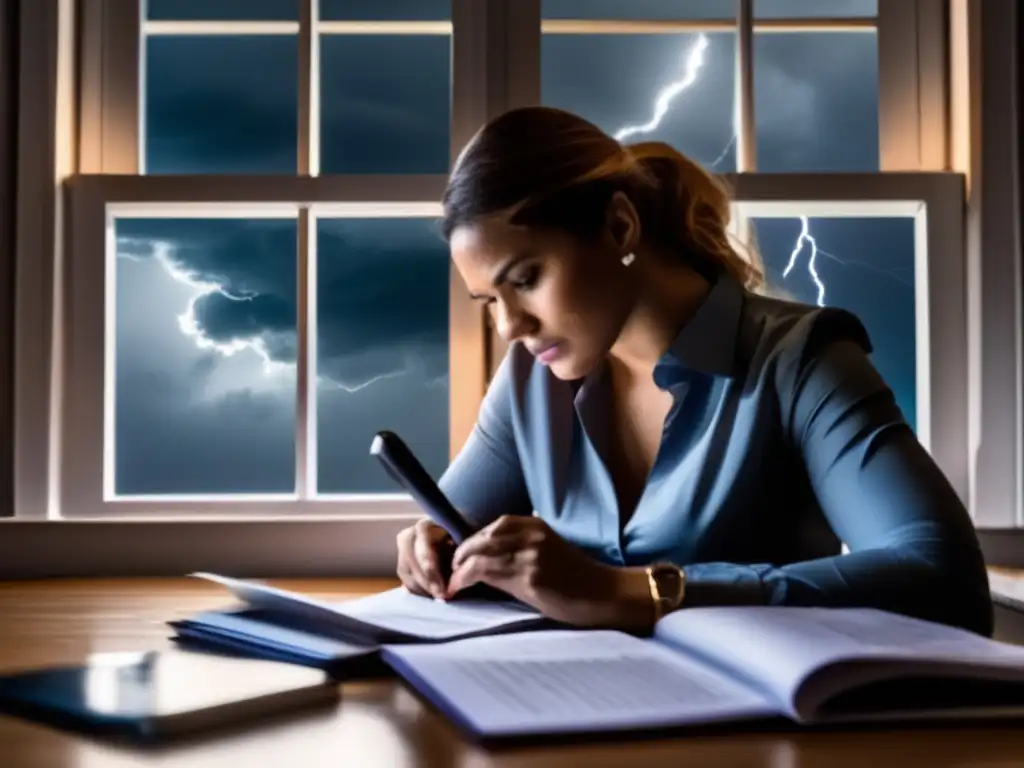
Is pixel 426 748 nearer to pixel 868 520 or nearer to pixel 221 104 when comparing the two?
pixel 868 520

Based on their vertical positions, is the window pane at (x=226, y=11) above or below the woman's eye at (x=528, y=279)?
above

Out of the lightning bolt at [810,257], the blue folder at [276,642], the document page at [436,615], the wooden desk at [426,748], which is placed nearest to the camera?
the wooden desk at [426,748]

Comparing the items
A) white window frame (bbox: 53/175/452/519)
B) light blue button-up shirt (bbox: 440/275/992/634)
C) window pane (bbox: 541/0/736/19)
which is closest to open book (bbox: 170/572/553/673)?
light blue button-up shirt (bbox: 440/275/992/634)

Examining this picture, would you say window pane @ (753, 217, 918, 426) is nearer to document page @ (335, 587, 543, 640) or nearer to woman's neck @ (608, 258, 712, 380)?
woman's neck @ (608, 258, 712, 380)

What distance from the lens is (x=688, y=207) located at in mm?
1460

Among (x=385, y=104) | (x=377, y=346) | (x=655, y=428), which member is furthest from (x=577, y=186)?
(x=385, y=104)

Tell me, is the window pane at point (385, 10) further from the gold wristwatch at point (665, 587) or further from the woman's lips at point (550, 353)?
the gold wristwatch at point (665, 587)

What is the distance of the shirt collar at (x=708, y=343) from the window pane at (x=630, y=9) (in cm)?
84

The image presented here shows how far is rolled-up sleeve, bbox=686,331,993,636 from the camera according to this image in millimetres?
Answer: 1036

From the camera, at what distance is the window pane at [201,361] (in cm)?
200

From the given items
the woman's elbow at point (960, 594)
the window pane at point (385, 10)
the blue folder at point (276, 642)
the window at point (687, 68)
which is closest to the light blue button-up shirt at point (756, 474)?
the woman's elbow at point (960, 594)

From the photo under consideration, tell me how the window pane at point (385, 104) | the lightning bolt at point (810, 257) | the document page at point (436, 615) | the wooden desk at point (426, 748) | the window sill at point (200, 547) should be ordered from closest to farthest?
the wooden desk at point (426, 748)
the document page at point (436, 615)
the window sill at point (200, 547)
the lightning bolt at point (810, 257)
the window pane at point (385, 104)

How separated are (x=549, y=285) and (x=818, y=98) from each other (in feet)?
4.63

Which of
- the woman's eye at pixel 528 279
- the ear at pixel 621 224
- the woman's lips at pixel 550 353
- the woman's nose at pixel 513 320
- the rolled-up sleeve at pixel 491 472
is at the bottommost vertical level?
the rolled-up sleeve at pixel 491 472
